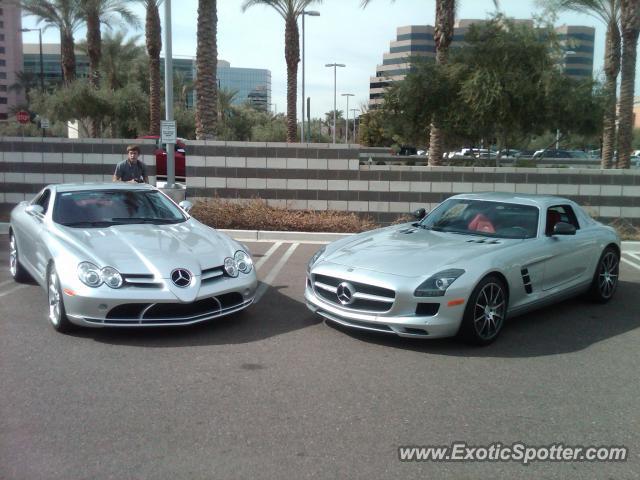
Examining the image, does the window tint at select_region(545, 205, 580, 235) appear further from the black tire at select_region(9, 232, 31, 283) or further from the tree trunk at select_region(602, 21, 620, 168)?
the tree trunk at select_region(602, 21, 620, 168)

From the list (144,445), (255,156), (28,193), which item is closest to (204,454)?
(144,445)

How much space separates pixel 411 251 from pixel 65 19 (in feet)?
102

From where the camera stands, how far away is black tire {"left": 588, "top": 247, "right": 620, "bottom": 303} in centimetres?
752

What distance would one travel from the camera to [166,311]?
580cm

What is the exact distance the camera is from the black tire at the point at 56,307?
5883 mm

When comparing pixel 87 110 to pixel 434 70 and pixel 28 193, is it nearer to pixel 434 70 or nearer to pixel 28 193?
pixel 28 193

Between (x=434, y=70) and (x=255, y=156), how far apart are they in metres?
5.02

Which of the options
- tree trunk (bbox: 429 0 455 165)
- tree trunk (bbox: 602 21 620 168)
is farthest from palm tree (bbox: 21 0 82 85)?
tree trunk (bbox: 602 21 620 168)

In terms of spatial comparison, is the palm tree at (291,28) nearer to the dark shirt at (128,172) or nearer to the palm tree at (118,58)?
the palm tree at (118,58)

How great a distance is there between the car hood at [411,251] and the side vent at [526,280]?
0.31 metres

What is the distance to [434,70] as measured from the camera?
51.1 feet

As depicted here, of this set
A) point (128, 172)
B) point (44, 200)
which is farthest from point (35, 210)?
point (128, 172)

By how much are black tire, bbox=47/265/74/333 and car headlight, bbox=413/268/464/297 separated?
10.2 feet

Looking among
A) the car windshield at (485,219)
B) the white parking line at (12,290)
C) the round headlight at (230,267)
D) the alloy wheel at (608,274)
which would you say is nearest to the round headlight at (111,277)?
the round headlight at (230,267)
